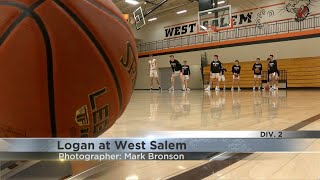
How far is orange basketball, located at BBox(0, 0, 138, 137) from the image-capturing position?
2.85 feet

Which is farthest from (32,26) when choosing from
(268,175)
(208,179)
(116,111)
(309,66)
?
(309,66)

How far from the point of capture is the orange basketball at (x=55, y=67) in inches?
34.2

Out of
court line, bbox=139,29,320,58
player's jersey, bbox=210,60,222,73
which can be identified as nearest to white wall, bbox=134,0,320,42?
A: court line, bbox=139,29,320,58

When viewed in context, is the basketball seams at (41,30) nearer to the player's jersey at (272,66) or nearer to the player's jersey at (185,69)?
the player's jersey at (272,66)

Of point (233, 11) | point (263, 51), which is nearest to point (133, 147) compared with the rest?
Result: point (263, 51)

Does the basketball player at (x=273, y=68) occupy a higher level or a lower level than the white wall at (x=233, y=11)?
lower

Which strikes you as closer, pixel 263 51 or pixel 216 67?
pixel 216 67

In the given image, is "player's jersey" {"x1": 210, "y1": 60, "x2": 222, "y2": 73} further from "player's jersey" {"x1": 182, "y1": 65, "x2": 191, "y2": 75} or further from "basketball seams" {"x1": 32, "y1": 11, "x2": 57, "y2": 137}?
"basketball seams" {"x1": 32, "y1": 11, "x2": 57, "y2": 137}

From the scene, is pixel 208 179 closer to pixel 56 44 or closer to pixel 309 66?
pixel 56 44

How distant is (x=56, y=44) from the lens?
89 cm

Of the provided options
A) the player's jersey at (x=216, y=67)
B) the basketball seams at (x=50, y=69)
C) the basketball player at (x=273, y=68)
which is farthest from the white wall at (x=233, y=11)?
Result: the basketball seams at (x=50, y=69)

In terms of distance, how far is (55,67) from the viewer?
898 mm

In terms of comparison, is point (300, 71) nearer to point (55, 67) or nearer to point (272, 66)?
point (272, 66)

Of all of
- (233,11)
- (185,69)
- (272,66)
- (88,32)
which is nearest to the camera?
(88,32)
